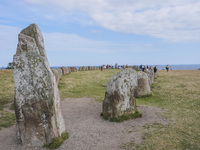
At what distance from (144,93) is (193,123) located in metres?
7.18

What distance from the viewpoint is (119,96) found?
34.2ft

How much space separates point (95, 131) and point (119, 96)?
100 inches

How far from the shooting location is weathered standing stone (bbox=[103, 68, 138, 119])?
1041 centimetres

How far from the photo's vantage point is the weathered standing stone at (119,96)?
10406mm

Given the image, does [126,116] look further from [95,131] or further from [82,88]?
[82,88]

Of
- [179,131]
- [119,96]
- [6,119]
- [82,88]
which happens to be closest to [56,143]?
[119,96]

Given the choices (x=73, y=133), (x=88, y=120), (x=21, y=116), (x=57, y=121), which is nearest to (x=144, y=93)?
(x=88, y=120)

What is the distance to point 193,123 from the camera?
9703 mm

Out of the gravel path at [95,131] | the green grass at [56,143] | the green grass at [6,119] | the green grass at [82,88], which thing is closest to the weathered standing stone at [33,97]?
the green grass at [56,143]

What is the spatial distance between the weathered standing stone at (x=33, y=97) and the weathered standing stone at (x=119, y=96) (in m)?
3.90

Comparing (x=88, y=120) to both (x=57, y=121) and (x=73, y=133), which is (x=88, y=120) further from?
(x=57, y=121)

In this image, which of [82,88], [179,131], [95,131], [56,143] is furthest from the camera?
[82,88]

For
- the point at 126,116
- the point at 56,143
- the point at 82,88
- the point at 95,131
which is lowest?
the point at 95,131

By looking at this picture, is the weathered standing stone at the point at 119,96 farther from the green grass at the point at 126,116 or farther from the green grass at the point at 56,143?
the green grass at the point at 56,143
